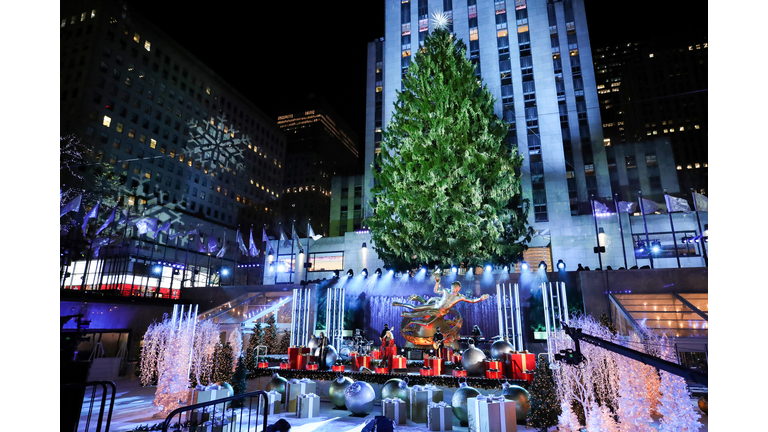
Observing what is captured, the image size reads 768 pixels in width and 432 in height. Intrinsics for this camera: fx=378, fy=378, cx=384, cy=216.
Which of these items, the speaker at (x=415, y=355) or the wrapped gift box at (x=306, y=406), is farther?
the speaker at (x=415, y=355)

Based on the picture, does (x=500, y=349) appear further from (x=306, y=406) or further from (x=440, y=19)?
(x=440, y=19)

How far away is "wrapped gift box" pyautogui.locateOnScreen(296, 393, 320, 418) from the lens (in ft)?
29.0

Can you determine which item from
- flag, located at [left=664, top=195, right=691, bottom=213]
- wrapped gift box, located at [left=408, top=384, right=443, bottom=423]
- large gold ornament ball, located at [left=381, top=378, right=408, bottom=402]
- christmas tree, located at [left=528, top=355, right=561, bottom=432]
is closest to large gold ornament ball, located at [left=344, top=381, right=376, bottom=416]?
large gold ornament ball, located at [left=381, top=378, right=408, bottom=402]

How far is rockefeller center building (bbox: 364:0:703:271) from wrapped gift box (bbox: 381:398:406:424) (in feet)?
77.5

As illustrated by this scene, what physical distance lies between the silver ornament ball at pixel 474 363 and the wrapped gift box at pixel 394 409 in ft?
7.20

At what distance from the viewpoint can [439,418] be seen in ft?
24.9

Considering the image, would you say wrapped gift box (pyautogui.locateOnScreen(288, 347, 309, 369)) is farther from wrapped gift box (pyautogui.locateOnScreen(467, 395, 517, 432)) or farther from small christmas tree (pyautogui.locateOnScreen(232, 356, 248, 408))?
wrapped gift box (pyautogui.locateOnScreen(467, 395, 517, 432))

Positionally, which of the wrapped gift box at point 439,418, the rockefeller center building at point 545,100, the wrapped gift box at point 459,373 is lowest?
the wrapped gift box at point 439,418

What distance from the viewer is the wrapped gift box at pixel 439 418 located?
24.8 ft

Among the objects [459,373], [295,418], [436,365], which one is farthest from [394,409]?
[295,418]

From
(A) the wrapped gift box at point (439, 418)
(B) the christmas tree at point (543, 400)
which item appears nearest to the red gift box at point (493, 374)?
(A) the wrapped gift box at point (439, 418)

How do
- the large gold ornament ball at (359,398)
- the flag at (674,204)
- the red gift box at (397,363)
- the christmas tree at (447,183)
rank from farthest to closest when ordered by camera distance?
the flag at (674,204) → the christmas tree at (447,183) → the red gift box at (397,363) → the large gold ornament ball at (359,398)

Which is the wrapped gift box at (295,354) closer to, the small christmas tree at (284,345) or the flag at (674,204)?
the small christmas tree at (284,345)

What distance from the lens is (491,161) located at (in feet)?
64.1
